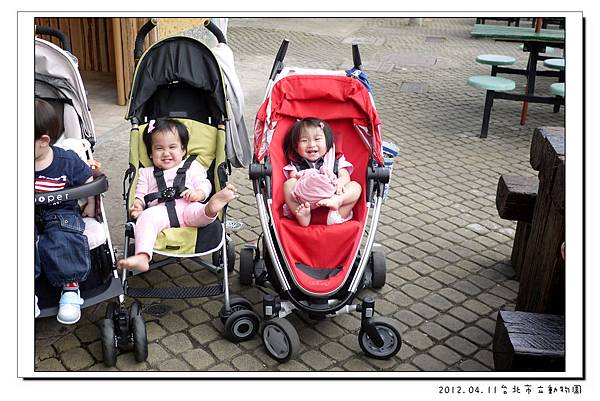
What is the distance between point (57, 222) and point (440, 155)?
4571mm

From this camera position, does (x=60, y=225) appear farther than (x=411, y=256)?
No

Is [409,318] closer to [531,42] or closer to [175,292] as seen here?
[175,292]

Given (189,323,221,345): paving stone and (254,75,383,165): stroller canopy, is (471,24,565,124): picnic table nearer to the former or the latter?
(254,75,383,165): stroller canopy

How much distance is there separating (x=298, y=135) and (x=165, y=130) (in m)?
0.84

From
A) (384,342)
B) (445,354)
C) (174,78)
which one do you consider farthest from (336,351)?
(174,78)

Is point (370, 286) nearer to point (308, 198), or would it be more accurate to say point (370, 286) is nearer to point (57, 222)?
point (308, 198)

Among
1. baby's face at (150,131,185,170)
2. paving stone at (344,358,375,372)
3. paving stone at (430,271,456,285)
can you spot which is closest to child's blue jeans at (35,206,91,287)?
baby's face at (150,131,185,170)

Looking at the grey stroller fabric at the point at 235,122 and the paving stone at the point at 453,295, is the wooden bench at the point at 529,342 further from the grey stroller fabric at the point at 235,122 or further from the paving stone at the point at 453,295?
the grey stroller fabric at the point at 235,122

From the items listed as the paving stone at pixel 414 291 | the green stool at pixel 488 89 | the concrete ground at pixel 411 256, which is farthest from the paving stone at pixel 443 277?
the green stool at pixel 488 89

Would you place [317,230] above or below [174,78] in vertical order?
below

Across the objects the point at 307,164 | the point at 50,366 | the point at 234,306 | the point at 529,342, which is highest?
the point at 307,164

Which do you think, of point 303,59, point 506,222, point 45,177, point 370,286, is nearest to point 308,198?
point 370,286

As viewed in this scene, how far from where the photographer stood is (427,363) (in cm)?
360
